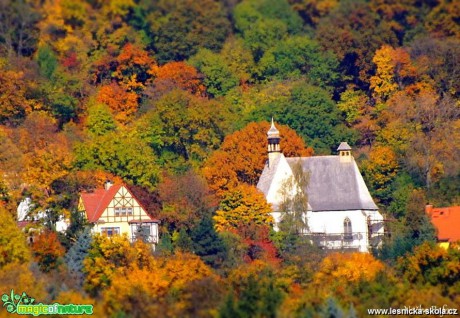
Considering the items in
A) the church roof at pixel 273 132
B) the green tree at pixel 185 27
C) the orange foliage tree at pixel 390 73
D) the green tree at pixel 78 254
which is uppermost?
the green tree at pixel 185 27

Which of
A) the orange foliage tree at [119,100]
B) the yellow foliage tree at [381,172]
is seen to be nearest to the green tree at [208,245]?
the yellow foliage tree at [381,172]

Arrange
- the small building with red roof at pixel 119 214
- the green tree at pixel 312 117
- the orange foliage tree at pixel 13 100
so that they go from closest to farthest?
1. the small building with red roof at pixel 119 214
2. the orange foliage tree at pixel 13 100
3. the green tree at pixel 312 117

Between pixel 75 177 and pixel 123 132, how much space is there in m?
8.68

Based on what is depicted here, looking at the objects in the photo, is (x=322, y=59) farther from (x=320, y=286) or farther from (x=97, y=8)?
(x=320, y=286)

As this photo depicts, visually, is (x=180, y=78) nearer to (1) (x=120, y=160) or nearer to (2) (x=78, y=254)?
(1) (x=120, y=160)

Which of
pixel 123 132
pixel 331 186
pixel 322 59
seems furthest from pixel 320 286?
pixel 322 59

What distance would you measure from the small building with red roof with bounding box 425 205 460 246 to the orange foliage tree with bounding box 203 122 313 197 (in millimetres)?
10773

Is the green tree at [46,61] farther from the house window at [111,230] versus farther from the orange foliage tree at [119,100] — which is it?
the house window at [111,230]

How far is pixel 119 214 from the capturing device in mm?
97812

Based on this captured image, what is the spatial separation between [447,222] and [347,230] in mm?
6181

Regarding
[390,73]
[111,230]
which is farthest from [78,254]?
[390,73]

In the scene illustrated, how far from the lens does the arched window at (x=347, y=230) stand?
9893cm

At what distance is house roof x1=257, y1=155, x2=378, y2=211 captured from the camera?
328 feet

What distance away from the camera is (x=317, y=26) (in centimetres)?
12650
